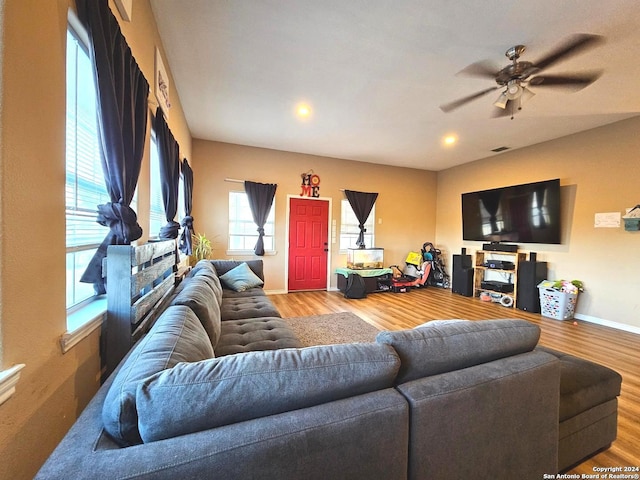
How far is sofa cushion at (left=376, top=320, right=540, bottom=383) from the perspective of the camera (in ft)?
3.23

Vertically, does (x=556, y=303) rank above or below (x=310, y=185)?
below

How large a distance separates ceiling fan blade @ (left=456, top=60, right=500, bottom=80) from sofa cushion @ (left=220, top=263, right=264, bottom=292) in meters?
3.20

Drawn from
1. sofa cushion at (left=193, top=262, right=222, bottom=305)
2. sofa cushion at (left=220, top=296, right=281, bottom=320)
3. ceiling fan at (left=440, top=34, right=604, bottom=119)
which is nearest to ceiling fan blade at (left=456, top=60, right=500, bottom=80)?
ceiling fan at (left=440, top=34, right=604, bottom=119)

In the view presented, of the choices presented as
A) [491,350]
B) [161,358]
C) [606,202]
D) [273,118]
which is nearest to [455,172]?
[606,202]

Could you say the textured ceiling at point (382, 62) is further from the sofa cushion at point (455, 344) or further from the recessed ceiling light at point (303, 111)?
the sofa cushion at point (455, 344)

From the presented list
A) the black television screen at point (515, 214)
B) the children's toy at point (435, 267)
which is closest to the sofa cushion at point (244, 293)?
the children's toy at point (435, 267)

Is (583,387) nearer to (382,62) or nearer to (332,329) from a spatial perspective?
(332,329)

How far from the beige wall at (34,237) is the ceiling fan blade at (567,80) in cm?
334

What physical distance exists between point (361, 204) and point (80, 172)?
5.07m

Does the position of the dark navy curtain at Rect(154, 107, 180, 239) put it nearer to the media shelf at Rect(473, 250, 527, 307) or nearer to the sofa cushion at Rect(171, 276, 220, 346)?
the sofa cushion at Rect(171, 276, 220, 346)

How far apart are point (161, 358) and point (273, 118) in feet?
12.0

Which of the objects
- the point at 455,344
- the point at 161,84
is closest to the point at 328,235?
the point at 161,84

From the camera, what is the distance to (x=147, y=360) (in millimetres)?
827

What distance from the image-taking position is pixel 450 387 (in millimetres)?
938
